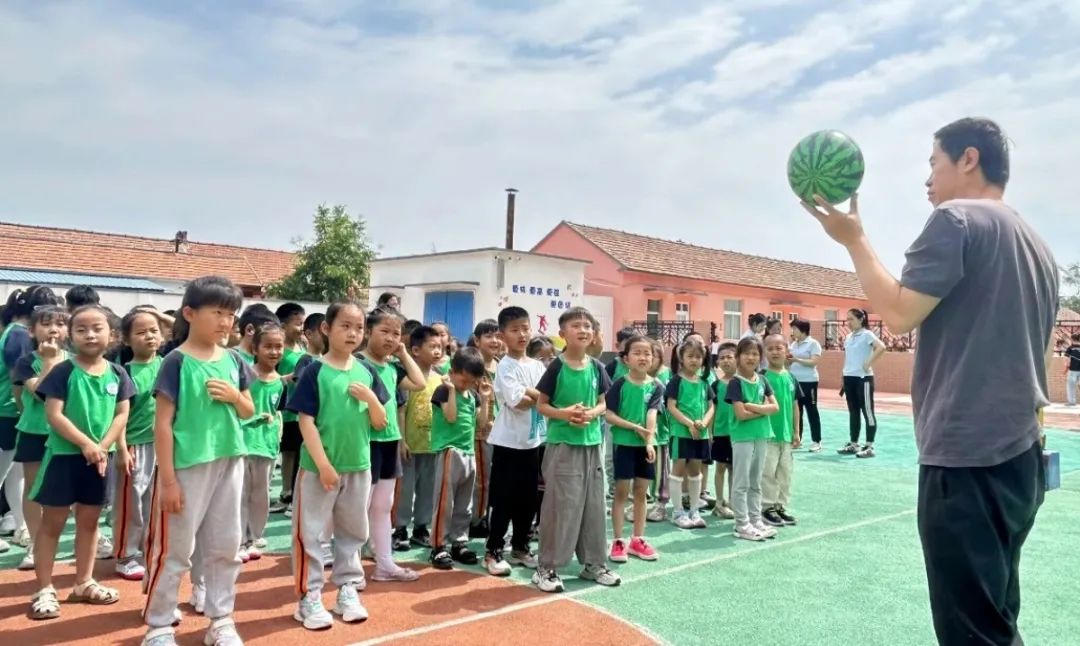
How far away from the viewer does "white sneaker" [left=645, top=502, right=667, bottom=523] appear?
6.61 metres

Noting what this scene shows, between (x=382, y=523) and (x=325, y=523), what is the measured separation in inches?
28.5

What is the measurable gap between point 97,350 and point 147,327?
1.96 ft

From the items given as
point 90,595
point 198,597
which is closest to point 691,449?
point 198,597

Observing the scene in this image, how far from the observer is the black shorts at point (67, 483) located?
402 centimetres

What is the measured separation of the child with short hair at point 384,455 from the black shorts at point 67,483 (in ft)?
4.74

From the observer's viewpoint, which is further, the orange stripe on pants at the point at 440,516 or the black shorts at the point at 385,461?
the orange stripe on pants at the point at 440,516

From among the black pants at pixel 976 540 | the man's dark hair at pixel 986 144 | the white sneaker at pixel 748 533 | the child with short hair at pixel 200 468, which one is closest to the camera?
the black pants at pixel 976 540

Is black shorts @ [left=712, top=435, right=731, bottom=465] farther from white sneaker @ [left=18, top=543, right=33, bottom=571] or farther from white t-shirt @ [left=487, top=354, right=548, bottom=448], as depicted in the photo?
white sneaker @ [left=18, top=543, right=33, bottom=571]

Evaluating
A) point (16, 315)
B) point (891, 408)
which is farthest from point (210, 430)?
point (891, 408)

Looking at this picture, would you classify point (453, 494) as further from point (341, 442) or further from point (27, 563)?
point (27, 563)

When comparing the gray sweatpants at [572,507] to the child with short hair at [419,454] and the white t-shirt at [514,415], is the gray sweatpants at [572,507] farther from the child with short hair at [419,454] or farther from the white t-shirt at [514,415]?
the child with short hair at [419,454]

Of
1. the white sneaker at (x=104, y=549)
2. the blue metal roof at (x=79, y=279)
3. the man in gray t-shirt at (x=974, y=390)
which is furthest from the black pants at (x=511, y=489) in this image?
the blue metal roof at (x=79, y=279)

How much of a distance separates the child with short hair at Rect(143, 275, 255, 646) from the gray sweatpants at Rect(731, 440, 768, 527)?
3843 millimetres

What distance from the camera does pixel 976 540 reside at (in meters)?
2.06
